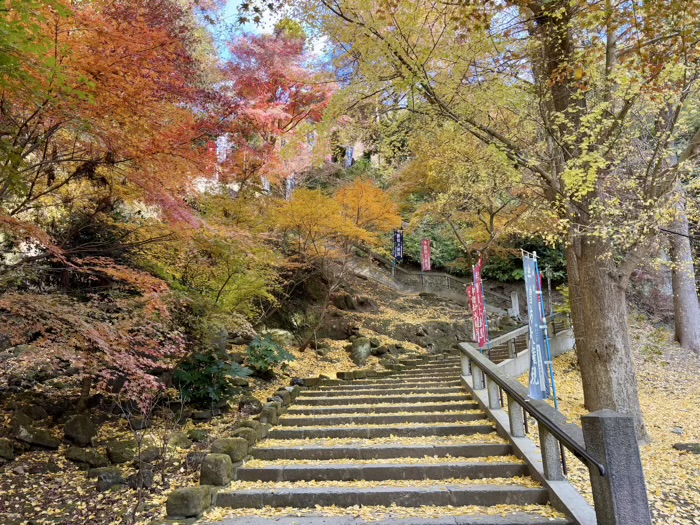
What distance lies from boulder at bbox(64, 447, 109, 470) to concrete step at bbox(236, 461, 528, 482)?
7.62ft

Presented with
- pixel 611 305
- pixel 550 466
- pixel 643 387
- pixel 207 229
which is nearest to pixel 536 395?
pixel 550 466

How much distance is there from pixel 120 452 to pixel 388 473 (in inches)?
150

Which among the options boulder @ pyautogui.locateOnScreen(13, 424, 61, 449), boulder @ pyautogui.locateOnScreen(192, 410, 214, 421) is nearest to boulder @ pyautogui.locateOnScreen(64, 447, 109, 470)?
boulder @ pyautogui.locateOnScreen(13, 424, 61, 449)

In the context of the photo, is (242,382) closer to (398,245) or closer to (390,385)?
(390,385)

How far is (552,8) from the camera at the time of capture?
5906 mm

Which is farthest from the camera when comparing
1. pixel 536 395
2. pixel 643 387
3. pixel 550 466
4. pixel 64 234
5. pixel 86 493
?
pixel 643 387

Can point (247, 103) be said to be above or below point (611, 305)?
above

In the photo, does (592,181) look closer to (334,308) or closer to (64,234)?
(64,234)

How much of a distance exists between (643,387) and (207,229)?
1168 cm

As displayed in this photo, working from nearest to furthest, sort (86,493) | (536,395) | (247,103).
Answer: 1. (86,493)
2. (536,395)
3. (247,103)

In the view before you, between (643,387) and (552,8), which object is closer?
(552,8)

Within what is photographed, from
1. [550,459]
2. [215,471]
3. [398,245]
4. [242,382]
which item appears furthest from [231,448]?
[398,245]

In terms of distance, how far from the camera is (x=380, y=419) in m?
6.45

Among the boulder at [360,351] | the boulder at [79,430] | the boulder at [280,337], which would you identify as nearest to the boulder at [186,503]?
the boulder at [79,430]
